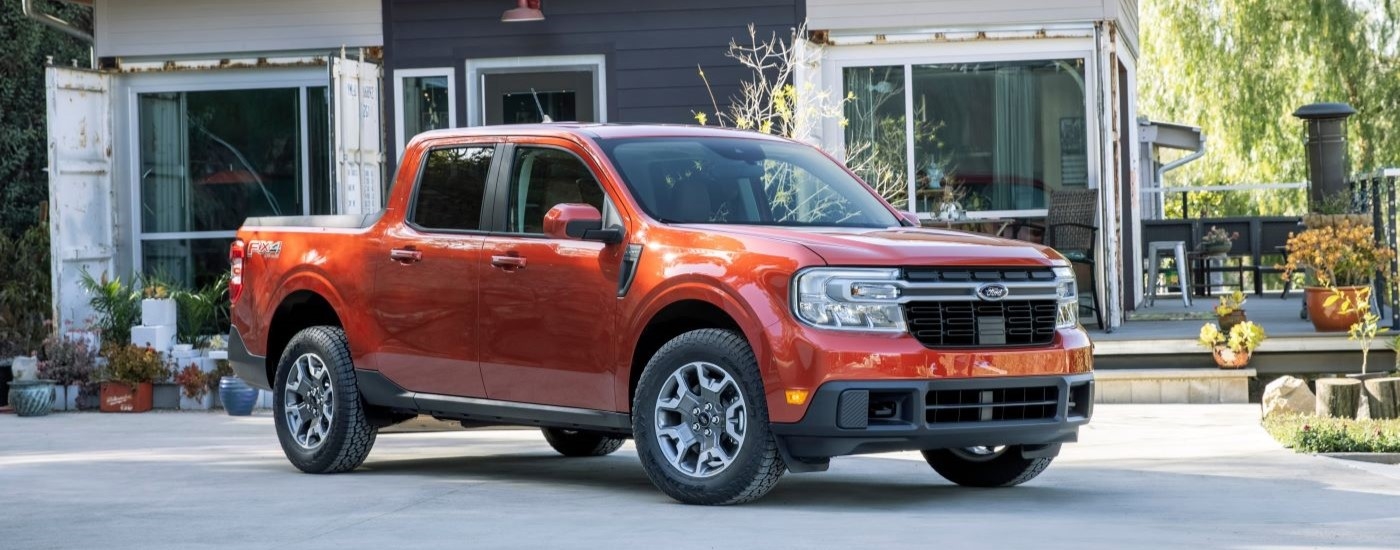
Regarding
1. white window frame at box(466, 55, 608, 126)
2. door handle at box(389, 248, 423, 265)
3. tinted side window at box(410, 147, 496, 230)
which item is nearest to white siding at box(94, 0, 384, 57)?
white window frame at box(466, 55, 608, 126)

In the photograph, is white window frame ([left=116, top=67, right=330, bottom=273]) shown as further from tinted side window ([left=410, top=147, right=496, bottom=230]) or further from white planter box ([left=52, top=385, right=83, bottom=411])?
tinted side window ([left=410, top=147, right=496, bottom=230])

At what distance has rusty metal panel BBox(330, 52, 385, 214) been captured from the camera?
15711 millimetres

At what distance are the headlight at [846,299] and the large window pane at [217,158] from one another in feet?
34.5

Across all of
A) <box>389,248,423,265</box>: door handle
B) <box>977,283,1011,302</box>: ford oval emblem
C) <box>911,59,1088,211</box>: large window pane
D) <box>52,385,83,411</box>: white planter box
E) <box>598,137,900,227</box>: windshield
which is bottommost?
<box>52,385,83,411</box>: white planter box

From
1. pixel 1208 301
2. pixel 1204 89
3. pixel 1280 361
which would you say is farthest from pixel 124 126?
pixel 1204 89

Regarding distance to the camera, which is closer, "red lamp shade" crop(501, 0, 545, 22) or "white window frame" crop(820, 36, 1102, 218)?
"white window frame" crop(820, 36, 1102, 218)

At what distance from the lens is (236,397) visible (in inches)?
553

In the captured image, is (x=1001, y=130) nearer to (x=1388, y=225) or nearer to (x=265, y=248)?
(x=1388, y=225)

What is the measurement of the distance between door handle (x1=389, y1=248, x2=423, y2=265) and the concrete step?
6.35m

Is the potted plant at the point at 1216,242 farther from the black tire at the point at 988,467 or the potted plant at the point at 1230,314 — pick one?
the black tire at the point at 988,467

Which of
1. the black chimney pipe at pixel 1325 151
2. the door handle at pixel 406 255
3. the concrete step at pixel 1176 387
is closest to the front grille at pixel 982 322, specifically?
the door handle at pixel 406 255

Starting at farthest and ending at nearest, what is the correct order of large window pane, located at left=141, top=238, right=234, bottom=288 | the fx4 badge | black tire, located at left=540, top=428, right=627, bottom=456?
large window pane, located at left=141, top=238, right=234, bottom=288, black tire, located at left=540, top=428, right=627, bottom=456, the fx4 badge

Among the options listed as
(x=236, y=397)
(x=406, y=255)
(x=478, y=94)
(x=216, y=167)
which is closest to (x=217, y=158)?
(x=216, y=167)

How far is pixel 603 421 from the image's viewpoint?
7980mm
